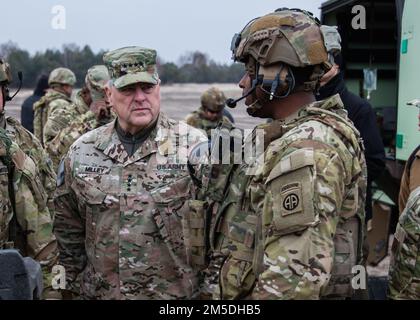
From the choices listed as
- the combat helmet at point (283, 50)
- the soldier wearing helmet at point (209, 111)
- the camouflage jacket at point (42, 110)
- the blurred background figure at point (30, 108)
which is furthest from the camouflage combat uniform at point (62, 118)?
the combat helmet at point (283, 50)

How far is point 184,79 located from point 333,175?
14.9m

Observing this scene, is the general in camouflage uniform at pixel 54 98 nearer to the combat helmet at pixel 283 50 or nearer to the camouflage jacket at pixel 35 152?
the camouflage jacket at pixel 35 152

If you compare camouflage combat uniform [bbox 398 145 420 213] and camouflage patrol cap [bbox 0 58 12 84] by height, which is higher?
camouflage patrol cap [bbox 0 58 12 84]

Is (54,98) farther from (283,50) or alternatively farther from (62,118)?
(283,50)

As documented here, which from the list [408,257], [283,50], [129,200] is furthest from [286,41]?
[129,200]

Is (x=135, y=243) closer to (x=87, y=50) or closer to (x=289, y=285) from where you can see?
(x=289, y=285)

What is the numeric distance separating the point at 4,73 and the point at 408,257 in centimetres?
195

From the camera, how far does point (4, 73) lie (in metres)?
2.80

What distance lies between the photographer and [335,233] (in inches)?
72.4

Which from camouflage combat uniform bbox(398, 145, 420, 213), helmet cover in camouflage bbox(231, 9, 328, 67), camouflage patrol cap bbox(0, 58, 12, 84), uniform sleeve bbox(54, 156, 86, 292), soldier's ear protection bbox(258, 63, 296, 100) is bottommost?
uniform sleeve bbox(54, 156, 86, 292)

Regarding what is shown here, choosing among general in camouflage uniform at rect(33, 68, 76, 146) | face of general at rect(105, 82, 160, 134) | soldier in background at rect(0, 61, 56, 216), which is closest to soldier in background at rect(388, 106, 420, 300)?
face of general at rect(105, 82, 160, 134)

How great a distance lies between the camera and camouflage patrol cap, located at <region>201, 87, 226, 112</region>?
714 cm

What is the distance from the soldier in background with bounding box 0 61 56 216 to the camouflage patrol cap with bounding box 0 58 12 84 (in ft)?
0.60

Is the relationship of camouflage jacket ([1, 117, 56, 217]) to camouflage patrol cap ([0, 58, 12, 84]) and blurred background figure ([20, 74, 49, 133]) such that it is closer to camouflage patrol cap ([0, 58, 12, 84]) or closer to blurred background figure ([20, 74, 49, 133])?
camouflage patrol cap ([0, 58, 12, 84])
